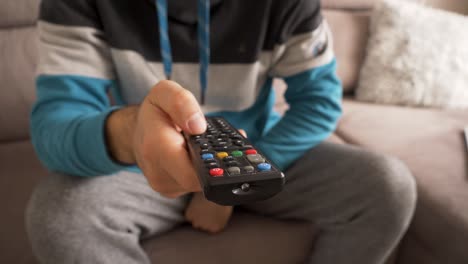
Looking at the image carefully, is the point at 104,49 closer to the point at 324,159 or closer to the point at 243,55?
the point at 243,55

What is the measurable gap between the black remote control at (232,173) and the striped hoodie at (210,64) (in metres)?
0.25

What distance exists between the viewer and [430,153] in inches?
29.0

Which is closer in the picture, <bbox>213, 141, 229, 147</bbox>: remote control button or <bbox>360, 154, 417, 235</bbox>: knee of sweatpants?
<bbox>213, 141, 229, 147</bbox>: remote control button

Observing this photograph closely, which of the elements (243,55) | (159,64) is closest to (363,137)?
(243,55)

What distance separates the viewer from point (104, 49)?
1.85 ft

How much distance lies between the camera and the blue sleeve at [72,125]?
412 millimetres

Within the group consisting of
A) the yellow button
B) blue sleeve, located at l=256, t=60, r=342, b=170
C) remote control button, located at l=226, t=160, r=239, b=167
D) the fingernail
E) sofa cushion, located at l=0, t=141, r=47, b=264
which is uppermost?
the fingernail

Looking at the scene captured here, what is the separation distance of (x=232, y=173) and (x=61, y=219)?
0.27m

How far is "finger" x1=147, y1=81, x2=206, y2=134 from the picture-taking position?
301 mm

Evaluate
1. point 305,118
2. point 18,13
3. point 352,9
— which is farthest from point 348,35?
point 18,13

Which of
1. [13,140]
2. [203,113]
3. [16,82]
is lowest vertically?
[13,140]

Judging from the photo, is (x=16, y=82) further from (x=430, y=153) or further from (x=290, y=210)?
(x=430, y=153)

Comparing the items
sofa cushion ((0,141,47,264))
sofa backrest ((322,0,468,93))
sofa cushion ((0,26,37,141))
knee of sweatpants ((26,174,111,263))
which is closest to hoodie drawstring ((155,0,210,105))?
knee of sweatpants ((26,174,111,263))

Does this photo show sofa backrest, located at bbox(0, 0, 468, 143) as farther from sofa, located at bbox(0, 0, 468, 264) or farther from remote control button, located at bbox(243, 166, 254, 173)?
remote control button, located at bbox(243, 166, 254, 173)
